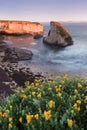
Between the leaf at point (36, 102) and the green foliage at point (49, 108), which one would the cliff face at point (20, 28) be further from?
the leaf at point (36, 102)

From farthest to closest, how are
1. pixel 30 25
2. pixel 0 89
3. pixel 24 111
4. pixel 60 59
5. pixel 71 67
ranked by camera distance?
1. pixel 30 25
2. pixel 60 59
3. pixel 71 67
4. pixel 0 89
5. pixel 24 111

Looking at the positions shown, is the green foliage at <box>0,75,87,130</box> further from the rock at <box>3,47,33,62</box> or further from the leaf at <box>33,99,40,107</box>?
the rock at <box>3,47,33,62</box>

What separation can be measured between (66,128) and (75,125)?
28cm

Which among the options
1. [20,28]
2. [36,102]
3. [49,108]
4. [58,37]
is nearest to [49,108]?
[49,108]

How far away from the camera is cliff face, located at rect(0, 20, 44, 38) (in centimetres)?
12344

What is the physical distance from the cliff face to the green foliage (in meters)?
112

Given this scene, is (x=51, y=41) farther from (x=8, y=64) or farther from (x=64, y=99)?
(x=64, y=99)

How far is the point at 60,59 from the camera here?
69.1m

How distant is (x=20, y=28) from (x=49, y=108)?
4837 inches

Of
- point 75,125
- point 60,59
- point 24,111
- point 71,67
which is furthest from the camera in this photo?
point 60,59

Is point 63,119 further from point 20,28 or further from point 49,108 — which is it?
point 20,28

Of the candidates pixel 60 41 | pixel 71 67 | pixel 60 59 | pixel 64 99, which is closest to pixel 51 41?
pixel 60 41

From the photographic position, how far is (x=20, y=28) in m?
131

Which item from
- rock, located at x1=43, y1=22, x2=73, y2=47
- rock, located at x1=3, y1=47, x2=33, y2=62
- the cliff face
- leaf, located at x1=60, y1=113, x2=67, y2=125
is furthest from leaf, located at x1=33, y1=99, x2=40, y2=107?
the cliff face
